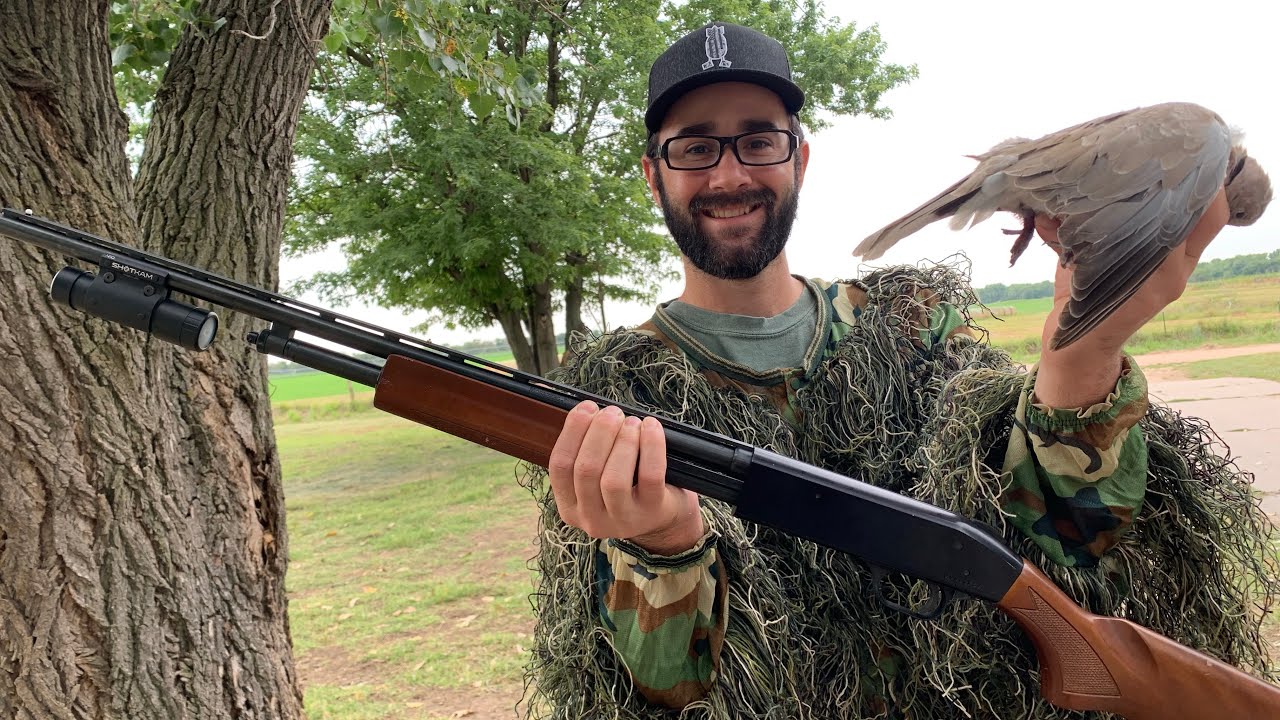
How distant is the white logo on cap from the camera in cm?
156

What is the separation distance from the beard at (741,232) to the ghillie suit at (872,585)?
0.23 m

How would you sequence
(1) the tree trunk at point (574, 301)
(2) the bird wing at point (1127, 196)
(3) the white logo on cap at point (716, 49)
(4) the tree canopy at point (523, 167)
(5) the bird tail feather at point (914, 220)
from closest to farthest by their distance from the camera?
1. (2) the bird wing at point (1127, 196)
2. (5) the bird tail feather at point (914, 220)
3. (3) the white logo on cap at point (716, 49)
4. (4) the tree canopy at point (523, 167)
5. (1) the tree trunk at point (574, 301)

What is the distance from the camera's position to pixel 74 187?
205cm

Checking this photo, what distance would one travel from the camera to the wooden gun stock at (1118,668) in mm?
1314

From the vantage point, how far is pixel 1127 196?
3.47 ft

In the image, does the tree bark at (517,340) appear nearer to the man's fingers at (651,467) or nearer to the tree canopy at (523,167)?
the tree canopy at (523,167)

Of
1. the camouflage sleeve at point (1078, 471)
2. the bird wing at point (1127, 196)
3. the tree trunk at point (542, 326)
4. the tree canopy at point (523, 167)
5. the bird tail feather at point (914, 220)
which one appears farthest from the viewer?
the tree trunk at point (542, 326)

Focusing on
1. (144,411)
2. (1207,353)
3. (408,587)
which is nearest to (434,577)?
(408,587)

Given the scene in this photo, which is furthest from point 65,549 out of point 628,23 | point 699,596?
point 628,23

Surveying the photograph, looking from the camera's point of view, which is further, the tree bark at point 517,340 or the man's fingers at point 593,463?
the tree bark at point 517,340

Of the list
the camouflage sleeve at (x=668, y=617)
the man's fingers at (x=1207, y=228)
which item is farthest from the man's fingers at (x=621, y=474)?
the man's fingers at (x=1207, y=228)

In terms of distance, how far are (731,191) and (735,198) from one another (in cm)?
2

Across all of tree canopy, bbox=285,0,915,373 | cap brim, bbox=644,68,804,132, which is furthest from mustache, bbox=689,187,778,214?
A: tree canopy, bbox=285,0,915,373

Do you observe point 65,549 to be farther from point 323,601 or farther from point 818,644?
point 323,601
